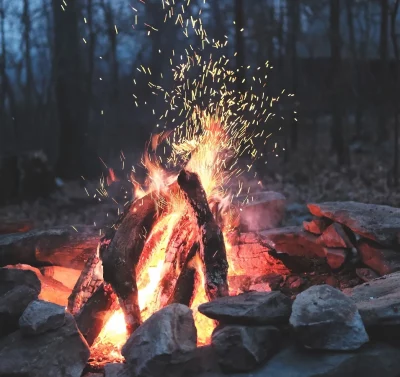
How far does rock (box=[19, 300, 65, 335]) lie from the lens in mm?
2777

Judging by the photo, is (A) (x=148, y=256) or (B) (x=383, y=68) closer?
(A) (x=148, y=256)

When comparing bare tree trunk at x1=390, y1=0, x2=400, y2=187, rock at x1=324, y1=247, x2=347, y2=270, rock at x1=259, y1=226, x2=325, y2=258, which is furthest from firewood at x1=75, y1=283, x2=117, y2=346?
bare tree trunk at x1=390, y1=0, x2=400, y2=187

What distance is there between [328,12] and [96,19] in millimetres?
6152

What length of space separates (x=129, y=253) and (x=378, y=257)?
6.28 feet

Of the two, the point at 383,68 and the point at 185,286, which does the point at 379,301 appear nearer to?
the point at 185,286

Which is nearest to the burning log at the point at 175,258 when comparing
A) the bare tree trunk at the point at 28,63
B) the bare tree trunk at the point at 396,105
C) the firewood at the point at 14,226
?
the firewood at the point at 14,226

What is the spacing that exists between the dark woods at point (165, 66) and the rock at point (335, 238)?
653 centimetres

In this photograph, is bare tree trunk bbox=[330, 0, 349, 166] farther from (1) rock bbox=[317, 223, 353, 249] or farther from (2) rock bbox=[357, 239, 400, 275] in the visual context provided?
(2) rock bbox=[357, 239, 400, 275]

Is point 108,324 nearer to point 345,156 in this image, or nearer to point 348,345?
point 348,345

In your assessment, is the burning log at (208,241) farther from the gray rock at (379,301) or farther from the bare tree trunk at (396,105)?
the bare tree trunk at (396,105)

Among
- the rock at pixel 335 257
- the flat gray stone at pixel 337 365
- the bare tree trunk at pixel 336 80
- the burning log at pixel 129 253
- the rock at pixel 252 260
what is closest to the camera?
the flat gray stone at pixel 337 365

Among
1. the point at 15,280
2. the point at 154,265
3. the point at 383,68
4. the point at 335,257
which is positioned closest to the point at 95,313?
the point at 15,280

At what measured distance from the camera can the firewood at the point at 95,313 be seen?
3.23 meters

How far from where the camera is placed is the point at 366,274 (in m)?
4.14
